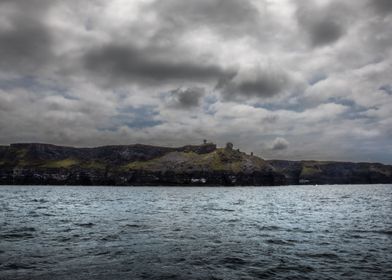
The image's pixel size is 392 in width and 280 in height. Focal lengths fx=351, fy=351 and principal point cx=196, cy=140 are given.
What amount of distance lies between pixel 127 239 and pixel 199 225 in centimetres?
1249

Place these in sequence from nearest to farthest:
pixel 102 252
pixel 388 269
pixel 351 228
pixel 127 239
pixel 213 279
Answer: pixel 213 279
pixel 388 269
pixel 102 252
pixel 127 239
pixel 351 228

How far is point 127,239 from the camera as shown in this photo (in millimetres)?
31484

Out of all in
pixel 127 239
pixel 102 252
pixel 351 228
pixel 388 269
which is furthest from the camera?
pixel 351 228

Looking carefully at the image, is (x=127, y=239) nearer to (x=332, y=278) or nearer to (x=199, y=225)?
(x=199, y=225)

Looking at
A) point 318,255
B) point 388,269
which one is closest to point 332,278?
point 388,269

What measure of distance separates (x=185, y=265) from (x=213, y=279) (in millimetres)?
3444

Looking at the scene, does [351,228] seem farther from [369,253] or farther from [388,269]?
[388,269]

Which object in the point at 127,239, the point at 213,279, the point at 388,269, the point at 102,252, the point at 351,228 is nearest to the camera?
the point at 213,279

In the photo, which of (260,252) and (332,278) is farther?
(260,252)

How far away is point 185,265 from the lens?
22.0 metres

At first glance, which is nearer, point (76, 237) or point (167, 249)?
point (167, 249)

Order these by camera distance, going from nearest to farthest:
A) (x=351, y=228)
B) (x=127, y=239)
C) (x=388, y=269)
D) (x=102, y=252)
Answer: (x=388, y=269) < (x=102, y=252) < (x=127, y=239) < (x=351, y=228)

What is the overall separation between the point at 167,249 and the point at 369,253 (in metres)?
15.3

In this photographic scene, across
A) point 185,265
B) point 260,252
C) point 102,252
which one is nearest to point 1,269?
point 102,252
